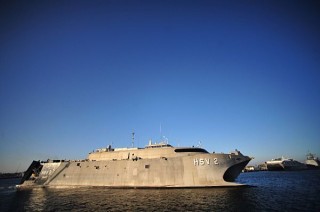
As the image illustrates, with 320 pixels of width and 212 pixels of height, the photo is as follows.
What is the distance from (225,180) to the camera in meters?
30.1

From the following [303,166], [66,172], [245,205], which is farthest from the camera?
[303,166]

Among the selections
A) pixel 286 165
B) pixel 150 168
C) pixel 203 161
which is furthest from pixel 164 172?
pixel 286 165

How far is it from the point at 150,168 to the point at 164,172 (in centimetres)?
229

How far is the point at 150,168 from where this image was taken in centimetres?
3128

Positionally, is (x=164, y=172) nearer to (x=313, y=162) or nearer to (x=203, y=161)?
(x=203, y=161)

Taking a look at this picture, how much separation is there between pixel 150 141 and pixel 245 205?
19.7 m

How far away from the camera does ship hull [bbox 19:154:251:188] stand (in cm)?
2895

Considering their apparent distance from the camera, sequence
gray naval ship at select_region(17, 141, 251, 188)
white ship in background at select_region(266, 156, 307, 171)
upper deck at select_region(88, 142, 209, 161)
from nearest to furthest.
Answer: gray naval ship at select_region(17, 141, 251, 188), upper deck at select_region(88, 142, 209, 161), white ship in background at select_region(266, 156, 307, 171)

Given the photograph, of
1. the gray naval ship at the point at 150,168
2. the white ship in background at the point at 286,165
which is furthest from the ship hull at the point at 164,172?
the white ship in background at the point at 286,165

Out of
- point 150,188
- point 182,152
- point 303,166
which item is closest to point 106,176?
point 150,188

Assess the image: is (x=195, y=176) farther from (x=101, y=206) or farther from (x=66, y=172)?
(x=66, y=172)

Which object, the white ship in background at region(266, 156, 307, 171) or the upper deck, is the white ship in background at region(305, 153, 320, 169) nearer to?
the white ship in background at region(266, 156, 307, 171)

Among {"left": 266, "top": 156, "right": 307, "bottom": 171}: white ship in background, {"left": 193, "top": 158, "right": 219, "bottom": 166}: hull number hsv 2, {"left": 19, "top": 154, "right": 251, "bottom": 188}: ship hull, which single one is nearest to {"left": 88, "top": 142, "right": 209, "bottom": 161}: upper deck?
{"left": 19, "top": 154, "right": 251, "bottom": 188}: ship hull

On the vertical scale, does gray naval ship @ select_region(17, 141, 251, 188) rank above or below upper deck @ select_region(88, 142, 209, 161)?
below
